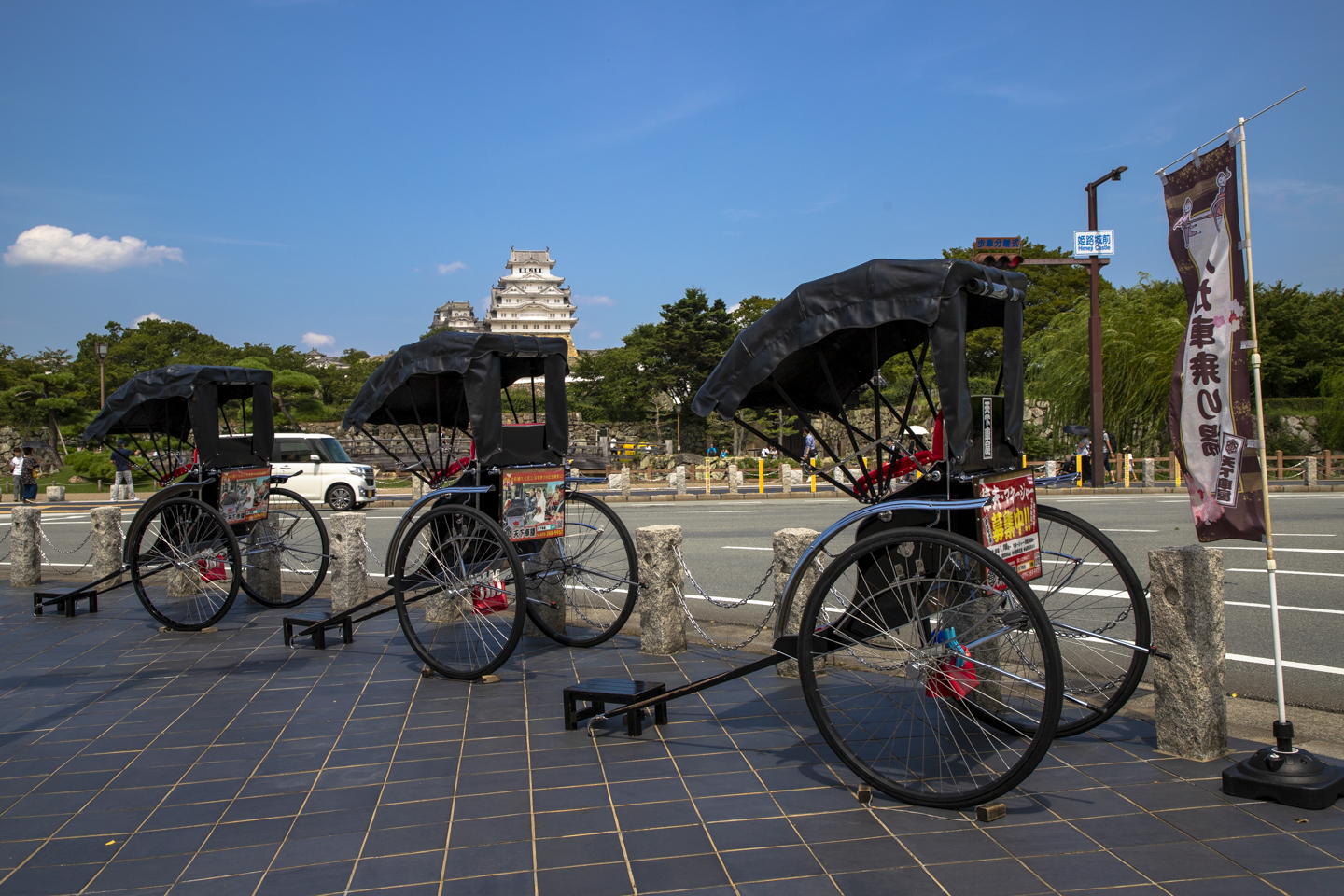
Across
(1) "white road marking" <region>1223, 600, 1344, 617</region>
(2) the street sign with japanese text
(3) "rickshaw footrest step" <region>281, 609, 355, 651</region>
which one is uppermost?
(2) the street sign with japanese text

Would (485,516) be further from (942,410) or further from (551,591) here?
(942,410)

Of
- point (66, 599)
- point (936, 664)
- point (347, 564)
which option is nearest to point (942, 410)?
point (936, 664)

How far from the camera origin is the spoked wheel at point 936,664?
10.5 ft

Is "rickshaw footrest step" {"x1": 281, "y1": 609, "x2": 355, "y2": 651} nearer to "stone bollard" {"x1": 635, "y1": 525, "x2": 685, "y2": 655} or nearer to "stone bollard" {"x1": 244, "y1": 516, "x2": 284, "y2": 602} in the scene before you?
"stone bollard" {"x1": 244, "y1": 516, "x2": 284, "y2": 602}

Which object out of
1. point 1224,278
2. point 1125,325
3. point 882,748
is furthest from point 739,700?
point 1125,325

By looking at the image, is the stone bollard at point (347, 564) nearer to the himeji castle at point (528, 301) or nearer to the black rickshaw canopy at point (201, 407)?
the black rickshaw canopy at point (201, 407)

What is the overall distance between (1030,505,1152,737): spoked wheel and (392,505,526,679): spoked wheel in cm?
284

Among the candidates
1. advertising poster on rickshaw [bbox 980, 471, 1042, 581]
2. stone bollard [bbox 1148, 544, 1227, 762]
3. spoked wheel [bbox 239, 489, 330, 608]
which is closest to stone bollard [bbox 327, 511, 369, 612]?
spoked wheel [bbox 239, 489, 330, 608]

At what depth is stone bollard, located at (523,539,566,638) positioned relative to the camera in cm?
635

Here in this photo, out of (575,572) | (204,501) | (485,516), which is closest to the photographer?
(485,516)

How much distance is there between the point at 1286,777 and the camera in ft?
10.7

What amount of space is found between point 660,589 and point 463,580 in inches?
50.0

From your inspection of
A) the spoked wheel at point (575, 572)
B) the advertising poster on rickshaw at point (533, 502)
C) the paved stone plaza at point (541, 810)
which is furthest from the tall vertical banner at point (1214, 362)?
the advertising poster on rickshaw at point (533, 502)

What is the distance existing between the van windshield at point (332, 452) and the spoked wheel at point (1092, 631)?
18372 millimetres
